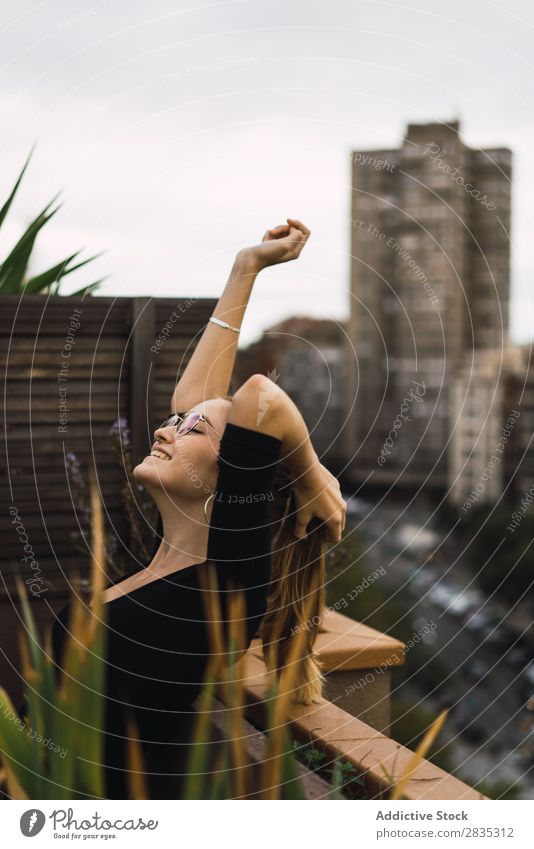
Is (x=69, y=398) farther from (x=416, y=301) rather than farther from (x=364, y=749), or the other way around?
(x=416, y=301)

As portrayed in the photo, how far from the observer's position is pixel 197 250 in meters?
2.67

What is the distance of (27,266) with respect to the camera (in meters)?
4.21

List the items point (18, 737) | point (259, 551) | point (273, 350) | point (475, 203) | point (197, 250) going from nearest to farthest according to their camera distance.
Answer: point (18, 737), point (259, 551), point (197, 250), point (273, 350), point (475, 203)

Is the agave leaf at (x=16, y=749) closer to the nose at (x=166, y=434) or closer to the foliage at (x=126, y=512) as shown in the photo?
the nose at (x=166, y=434)

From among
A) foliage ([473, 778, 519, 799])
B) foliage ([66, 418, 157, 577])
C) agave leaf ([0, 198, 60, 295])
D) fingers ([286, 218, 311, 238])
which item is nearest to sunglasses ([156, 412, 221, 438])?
fingers ([286, 218, 311, 238])

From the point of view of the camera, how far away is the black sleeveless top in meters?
2.12

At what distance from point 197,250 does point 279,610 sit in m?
0.94

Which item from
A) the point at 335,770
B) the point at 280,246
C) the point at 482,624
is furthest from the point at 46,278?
the point at 482,624

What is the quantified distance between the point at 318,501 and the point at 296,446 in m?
0.17

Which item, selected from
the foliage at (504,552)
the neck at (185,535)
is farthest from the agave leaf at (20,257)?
the foliage at (504,552)

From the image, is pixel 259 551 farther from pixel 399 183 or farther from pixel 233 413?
pixel 399 183

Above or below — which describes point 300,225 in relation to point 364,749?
above

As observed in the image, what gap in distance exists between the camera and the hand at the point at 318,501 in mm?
2188
